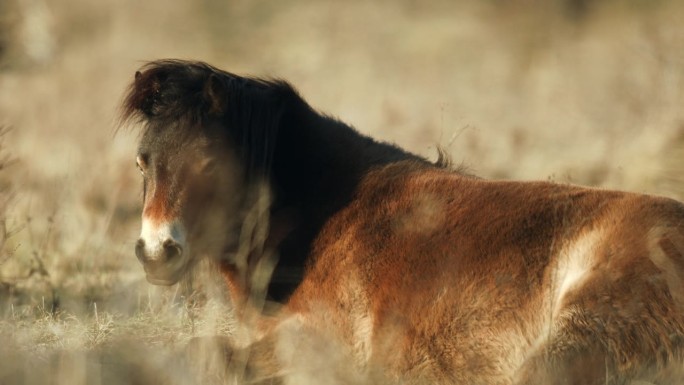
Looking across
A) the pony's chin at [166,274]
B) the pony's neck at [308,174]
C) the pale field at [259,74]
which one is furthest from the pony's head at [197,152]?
the pale field at [259,74]

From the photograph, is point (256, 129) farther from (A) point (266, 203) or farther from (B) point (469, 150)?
(B) point (469, 150)

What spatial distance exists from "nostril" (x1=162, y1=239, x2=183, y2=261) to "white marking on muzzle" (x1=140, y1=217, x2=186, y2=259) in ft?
0.04

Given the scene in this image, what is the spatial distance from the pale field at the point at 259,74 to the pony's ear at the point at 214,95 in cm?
72

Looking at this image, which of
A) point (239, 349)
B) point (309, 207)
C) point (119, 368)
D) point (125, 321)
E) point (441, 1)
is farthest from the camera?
point (441, 1)

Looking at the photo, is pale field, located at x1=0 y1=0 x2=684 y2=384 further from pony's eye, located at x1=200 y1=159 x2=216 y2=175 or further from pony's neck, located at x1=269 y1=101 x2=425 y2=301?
pony's neck, located at x1=269 y1=101 x2=425 y2=301

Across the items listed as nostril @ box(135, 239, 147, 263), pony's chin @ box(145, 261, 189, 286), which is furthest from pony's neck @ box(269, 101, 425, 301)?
nostril @ box(135, 239, 147, 263)

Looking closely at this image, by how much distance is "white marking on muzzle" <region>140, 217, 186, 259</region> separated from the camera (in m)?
5.08

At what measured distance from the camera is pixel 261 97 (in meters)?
5.61

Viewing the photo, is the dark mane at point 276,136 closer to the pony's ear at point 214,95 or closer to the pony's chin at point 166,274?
the pony's ear at point 214,95

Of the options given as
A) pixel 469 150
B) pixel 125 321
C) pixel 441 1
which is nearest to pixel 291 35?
pixel 441 1

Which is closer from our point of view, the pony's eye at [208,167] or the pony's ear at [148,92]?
the pony's eye at [208,167]

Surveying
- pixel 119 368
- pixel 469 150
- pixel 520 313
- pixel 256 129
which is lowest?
pixel 119 368

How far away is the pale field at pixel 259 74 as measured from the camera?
18.8 feet

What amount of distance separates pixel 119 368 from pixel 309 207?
4.78 feet
